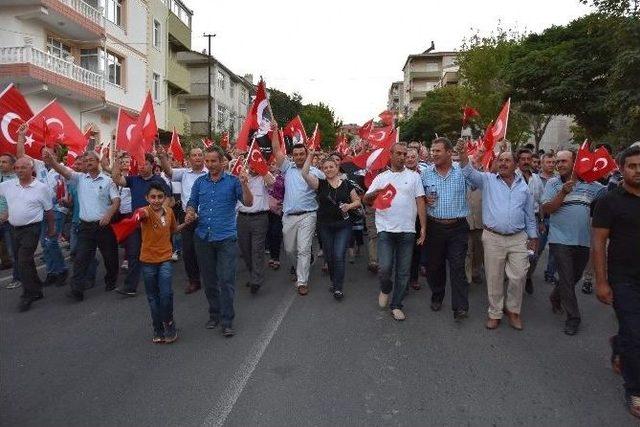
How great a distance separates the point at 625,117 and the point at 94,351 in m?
16.5

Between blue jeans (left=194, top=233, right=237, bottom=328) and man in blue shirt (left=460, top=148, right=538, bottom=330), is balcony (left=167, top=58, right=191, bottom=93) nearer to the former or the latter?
blue jeans (left=194, top=233, right=237, bottom=328)

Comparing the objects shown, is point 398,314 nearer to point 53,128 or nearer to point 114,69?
point 53,128

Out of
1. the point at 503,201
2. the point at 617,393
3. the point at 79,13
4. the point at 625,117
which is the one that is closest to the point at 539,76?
the point at 625,117

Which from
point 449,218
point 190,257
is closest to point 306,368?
point 449,218

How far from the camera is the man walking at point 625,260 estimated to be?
3752 millimetres

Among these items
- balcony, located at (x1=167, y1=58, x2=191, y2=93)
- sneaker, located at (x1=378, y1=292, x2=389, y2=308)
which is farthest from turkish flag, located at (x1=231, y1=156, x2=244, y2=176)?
balcony, located at (x1=167, y1=58, x2=191, y2=93)

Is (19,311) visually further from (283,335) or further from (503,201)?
(503,201)

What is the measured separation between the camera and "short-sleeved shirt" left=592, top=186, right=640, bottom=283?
149 inches

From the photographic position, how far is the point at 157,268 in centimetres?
514

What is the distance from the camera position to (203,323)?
5.77m

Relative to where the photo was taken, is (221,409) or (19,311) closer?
(221,409)

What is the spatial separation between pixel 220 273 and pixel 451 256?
96.7 inches

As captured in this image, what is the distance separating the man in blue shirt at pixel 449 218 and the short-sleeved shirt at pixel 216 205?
2113 millimetres

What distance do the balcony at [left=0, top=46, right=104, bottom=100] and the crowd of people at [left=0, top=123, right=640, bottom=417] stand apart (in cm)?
1159
